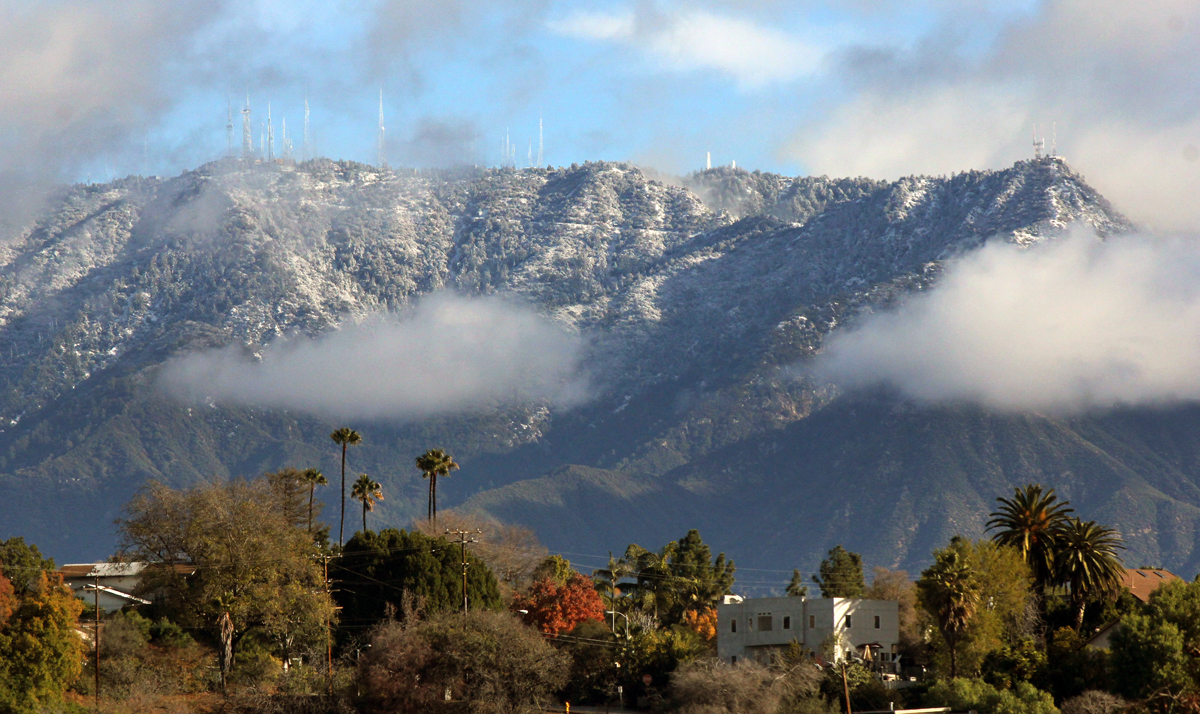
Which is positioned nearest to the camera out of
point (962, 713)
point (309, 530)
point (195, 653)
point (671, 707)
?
point (962, 713)

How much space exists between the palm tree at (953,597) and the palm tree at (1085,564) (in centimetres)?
1244

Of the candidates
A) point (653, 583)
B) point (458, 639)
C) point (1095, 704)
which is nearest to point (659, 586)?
point (653, 583)

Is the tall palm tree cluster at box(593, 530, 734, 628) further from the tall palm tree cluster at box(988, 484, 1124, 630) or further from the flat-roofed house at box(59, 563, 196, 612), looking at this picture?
the tall palm tree cluster at box(988, 484, 1124, 630)

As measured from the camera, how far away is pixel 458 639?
347 feet

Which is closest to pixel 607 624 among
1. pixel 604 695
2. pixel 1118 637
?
pixel 604 695

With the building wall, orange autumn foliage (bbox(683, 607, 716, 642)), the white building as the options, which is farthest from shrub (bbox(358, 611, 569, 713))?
orange autumn foliage (bbox(683, 607, 716, 642))

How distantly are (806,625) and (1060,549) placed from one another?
68.4ft

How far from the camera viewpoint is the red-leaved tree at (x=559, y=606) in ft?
469

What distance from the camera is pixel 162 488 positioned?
121562 millimetres

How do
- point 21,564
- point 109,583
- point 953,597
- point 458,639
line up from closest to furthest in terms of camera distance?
point 458,639, point 953,597, point 21,564, point 109,583

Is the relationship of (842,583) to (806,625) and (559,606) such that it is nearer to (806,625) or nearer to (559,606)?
(559,606)

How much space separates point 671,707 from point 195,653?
37068 millimetres

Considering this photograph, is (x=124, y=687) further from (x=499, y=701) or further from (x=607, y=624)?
(x=607, y=624)

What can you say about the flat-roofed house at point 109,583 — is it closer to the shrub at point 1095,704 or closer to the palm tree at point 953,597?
the palm tree at point 953,597
